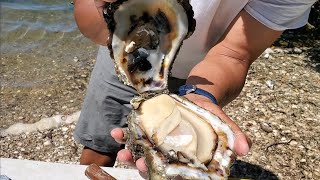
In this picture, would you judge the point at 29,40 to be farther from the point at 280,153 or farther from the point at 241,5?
the point at 241,5

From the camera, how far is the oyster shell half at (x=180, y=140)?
4.24ft

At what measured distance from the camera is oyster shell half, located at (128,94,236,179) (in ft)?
4.24

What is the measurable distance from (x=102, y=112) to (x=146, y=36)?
833 millimetres

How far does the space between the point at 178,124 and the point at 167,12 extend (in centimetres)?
32

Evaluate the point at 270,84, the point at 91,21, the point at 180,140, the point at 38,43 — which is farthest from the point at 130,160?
the point at 38,43

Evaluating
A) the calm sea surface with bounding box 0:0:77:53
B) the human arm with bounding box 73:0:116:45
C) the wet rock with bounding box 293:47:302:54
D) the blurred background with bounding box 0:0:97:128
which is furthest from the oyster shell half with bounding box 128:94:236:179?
the calm sea surface with bounding box 0:0:77:53

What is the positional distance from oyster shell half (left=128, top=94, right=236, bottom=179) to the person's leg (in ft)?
2.62

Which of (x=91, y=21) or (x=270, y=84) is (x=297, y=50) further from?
(x=91, y=21)

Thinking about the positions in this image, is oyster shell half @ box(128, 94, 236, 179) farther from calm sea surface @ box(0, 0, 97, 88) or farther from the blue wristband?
calm sea surface @ box(0, 0, 97, 88)

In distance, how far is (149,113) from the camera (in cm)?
137

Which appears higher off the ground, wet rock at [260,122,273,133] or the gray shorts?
the gray shorts

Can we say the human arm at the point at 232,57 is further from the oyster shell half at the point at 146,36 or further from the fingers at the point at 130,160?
the fingers at the point at 130,160

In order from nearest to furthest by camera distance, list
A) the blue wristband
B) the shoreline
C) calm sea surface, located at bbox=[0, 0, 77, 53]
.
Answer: the blue wristband
the shoreline
calm sea surface, located at bbox=[0, 0, 77, 53]

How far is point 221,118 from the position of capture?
1.38m
